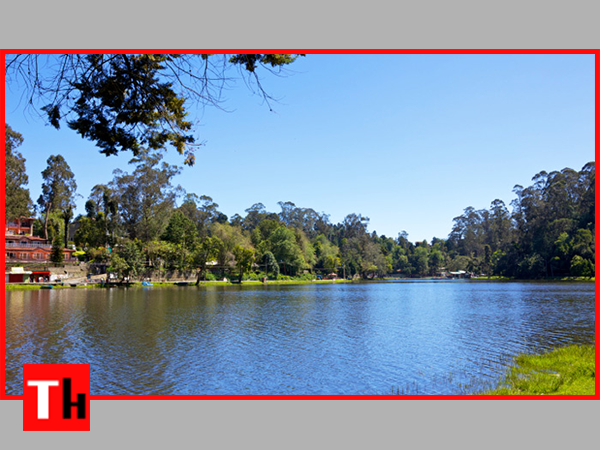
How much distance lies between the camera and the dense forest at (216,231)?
173ft

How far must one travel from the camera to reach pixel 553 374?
973cm

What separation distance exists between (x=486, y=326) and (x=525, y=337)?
3134mm

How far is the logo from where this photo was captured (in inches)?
190

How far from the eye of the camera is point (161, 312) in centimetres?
2348

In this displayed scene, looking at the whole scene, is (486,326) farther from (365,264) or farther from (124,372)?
(365,264)

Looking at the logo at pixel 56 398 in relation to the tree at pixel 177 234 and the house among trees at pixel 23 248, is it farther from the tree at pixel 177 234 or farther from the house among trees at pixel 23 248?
the tree at pixel 177 234

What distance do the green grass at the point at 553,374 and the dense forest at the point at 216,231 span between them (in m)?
30.5

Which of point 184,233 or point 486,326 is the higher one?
point 184,233

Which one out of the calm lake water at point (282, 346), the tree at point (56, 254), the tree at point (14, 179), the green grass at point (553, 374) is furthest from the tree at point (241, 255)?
the green grass at point (553, 374)

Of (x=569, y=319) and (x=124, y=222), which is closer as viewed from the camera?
(x=569, y=319)
